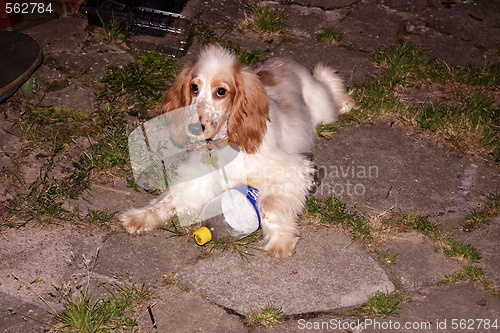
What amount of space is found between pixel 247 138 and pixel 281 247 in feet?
2.70

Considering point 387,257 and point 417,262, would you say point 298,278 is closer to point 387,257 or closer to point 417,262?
point 387,257

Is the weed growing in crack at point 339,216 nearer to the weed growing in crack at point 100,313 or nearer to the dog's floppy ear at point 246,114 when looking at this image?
the dog's floppy ear at point 246,114

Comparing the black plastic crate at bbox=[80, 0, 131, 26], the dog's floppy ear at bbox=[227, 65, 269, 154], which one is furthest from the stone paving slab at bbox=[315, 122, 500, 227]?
the black plastic crate at bbox=[80, 0, 131, 26]

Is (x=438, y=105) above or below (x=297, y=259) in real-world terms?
above

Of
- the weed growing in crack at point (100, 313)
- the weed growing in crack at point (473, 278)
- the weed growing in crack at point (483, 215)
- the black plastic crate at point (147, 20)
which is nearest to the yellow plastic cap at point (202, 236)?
the weed growing in crack at point (100, 313)

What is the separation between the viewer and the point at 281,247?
373 cm

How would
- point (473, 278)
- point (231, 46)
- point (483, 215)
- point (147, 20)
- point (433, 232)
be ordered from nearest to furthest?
point (473, 278) → point (433, 232) → point (483, 215) → point (231, 46) → point (147, 20)

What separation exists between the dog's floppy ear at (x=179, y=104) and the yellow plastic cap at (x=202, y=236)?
0.81 meters

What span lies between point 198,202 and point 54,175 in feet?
3.96

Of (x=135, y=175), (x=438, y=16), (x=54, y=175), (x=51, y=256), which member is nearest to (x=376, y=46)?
(x=438, y=16)

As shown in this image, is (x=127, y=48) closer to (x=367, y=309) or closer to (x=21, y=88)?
(x=21, y=88)

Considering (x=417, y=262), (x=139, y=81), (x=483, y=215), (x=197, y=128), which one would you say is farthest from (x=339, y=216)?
(x=139, y=81)

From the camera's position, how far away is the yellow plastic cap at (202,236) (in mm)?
3678

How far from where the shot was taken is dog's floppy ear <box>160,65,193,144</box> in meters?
4.04
